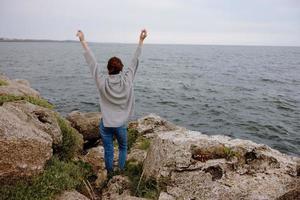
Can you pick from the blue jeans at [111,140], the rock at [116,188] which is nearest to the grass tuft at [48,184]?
the rock at [116,188]

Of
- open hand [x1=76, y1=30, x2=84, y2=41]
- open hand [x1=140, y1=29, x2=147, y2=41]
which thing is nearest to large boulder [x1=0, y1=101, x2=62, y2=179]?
open hand [x1=76, y1=30, x2=84, y2=41]

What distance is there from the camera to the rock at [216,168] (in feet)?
18.6

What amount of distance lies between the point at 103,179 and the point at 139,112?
14.7 m

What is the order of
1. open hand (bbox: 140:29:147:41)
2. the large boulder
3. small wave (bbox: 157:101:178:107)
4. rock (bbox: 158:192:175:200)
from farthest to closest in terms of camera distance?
1. small wave (bbox: 157:101:178:107)
2. open hand (bbox: 140:29:147:41)
3. rock (bbox: 158:192:175:200)
4. the large boulder

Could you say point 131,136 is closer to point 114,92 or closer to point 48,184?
point 114,92

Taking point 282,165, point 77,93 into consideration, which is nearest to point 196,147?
point 282,165

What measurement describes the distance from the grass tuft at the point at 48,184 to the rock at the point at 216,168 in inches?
61.7

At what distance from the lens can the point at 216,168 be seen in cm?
612

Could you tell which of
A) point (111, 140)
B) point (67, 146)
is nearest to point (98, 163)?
point (67, 146)

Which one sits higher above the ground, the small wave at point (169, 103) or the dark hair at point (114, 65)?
the dark hair at point (114, 65)

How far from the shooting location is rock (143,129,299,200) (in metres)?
5.68

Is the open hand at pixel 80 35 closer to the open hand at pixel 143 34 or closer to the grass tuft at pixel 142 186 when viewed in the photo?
the open hand at pixel 143 34

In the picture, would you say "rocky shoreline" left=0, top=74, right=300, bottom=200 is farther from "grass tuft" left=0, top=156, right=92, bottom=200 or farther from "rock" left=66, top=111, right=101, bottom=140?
"rock" left=66, top=111, right=101, bottom=140

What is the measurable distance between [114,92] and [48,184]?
7.12ft
